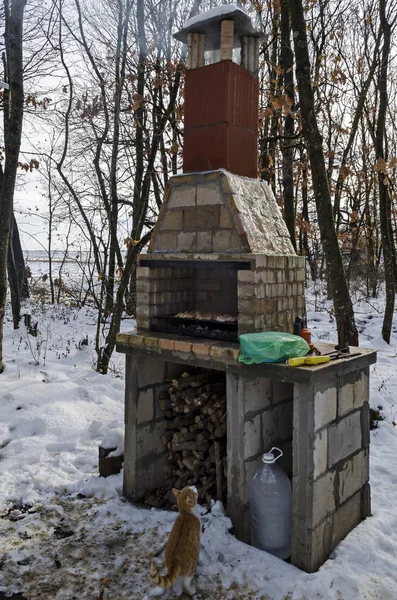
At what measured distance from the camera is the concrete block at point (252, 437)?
3.54m

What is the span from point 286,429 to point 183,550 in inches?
58.4

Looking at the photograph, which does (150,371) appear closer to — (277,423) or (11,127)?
(277,423)

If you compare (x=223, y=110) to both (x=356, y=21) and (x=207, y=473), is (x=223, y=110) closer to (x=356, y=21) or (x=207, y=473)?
(x=207, y=473)

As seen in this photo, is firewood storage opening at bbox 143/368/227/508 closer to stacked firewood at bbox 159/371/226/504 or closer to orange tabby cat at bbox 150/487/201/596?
stacked firewood at bbox 159/371/226/504

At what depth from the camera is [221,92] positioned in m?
3.95

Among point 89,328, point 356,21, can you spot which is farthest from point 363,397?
point 356,21

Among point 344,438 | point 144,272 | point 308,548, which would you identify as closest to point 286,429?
point 344,438

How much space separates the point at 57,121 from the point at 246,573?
9.68m

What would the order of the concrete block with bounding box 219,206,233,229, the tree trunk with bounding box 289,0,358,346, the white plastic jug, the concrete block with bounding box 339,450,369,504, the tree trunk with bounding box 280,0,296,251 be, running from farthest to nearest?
the tree trunk with bounding box 280,0,296,251 → the tree trunk with bounding box 289,0,358,346 → the concrete block with bounding box 219,206,233,229 → the concrete block with bounding box 339,450,369,504 → the white plastic jug

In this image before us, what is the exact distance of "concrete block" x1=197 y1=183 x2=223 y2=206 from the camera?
385cm

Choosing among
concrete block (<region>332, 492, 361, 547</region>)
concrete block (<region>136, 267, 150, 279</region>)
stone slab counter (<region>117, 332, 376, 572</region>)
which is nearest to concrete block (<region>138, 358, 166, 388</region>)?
stone slab counter (<region>117, 332, 376, 572</region>)

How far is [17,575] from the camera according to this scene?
10.3 feet

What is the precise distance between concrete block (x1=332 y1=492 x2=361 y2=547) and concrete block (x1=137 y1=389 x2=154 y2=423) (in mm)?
1809

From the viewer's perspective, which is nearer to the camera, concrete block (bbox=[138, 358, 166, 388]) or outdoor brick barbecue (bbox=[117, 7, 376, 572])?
outdoor brick barbecue (bbox=[117, 7, 376, 572])
